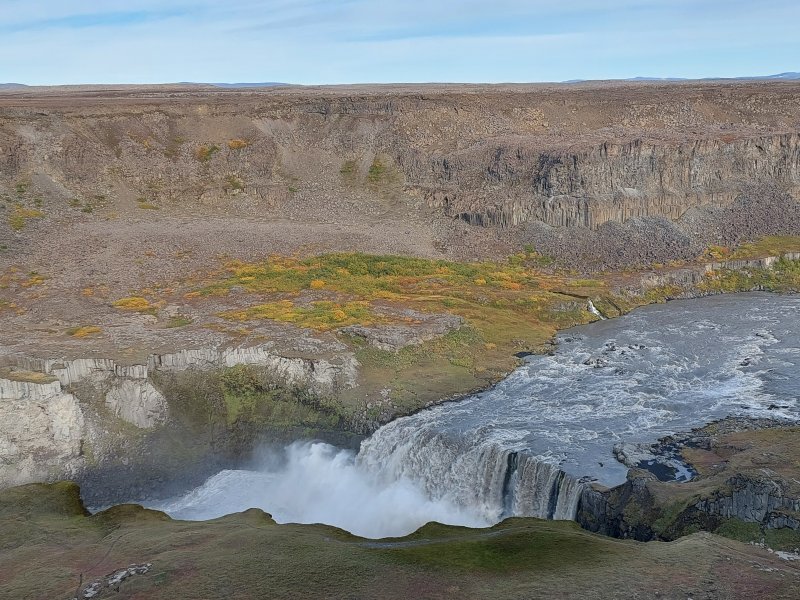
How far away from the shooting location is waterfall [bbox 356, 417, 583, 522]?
40.9 meters

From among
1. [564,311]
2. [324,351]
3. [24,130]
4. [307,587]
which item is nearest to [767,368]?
→ [564,311]

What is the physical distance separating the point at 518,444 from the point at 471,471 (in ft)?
11.3

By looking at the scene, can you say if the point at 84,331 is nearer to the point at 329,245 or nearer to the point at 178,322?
the point at 178,322

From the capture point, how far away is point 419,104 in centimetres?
12275

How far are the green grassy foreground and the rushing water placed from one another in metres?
6.22

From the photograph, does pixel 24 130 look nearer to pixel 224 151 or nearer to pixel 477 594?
pixel 224 151

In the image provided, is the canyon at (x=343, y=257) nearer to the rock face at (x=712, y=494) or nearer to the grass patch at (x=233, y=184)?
the rock face at (x=712, y=494)

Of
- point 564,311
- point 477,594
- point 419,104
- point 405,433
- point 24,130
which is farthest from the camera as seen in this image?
point 419,104

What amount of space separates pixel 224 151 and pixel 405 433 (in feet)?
252

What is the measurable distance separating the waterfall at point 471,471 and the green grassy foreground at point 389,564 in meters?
3.76

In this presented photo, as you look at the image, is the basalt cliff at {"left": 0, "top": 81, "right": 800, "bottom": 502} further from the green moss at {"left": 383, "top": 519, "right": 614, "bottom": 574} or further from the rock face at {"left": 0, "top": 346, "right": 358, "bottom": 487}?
the green moss at {"left": 383, "top": 519, "right": 614, "bottom": 574}

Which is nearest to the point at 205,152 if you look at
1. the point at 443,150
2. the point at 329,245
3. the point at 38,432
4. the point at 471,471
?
the point at 329,245

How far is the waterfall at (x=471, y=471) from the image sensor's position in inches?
1609

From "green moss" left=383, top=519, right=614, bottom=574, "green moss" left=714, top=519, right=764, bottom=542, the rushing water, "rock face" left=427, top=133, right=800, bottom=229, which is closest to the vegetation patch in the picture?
→ "rock face" left=427, top=133, right=800, bottom=229
